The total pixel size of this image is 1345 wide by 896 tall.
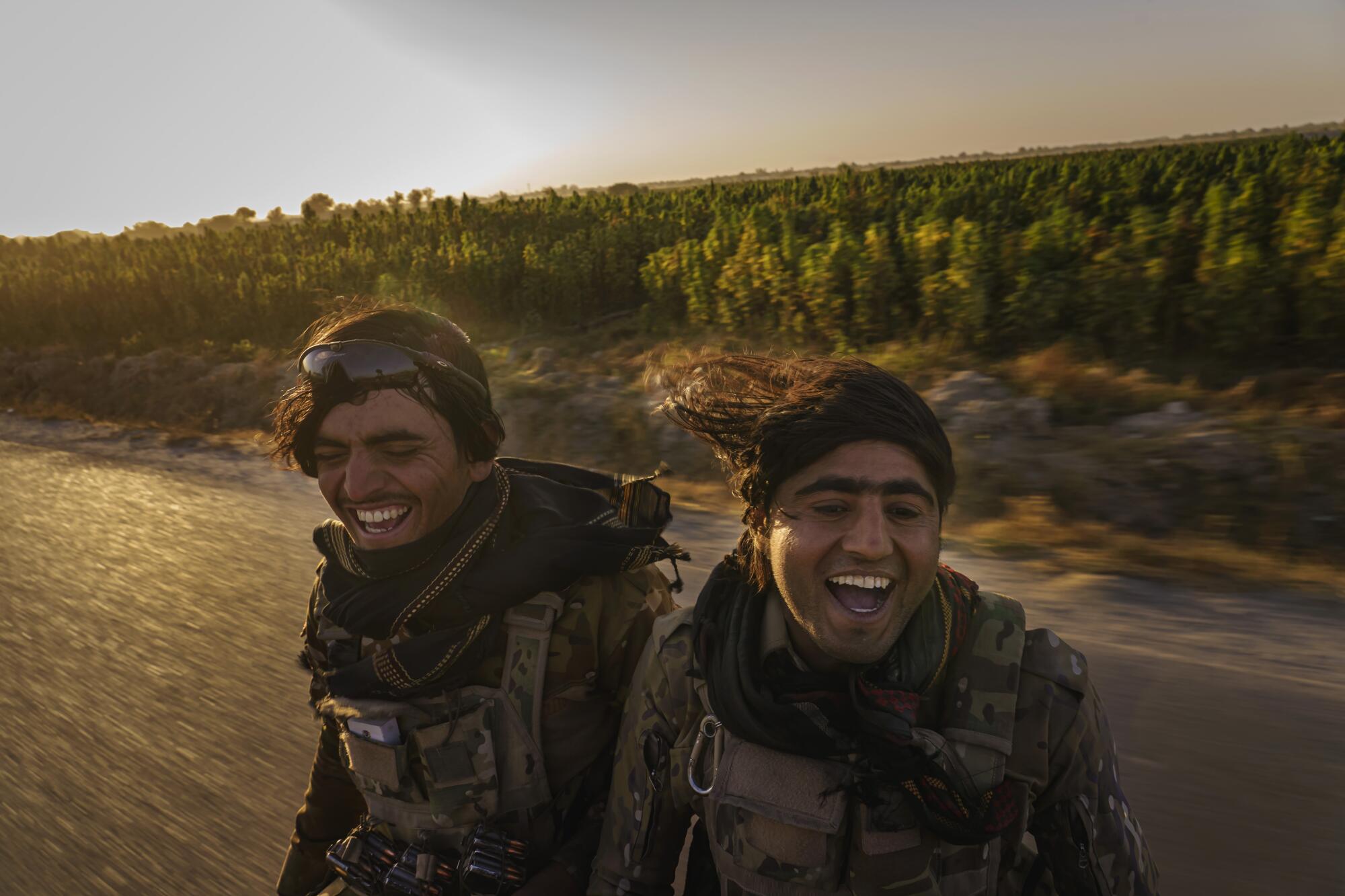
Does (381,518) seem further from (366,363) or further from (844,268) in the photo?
(844,268)

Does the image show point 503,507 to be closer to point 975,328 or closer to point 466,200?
point 975,328

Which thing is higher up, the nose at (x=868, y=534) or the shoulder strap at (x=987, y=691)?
the nose at (x=868, y=534)

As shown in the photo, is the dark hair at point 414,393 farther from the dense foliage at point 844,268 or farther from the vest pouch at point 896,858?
the vest pouch at point 896,858

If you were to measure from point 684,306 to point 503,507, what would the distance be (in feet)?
40.0

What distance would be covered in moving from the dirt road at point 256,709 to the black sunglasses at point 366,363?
5.27ft

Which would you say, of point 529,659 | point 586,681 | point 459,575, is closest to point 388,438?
point 459,575

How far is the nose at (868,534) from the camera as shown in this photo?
136 cm

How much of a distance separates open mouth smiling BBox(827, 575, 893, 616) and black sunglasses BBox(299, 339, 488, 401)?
37.5 inches

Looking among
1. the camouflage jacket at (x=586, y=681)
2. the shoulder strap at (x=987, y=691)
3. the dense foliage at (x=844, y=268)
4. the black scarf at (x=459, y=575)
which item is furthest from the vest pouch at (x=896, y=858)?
the dense foliage at (x=844, y=268)

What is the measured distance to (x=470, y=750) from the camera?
1.77m

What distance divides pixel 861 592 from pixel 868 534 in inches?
4.3

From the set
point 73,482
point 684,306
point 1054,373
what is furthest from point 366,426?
point 684,306

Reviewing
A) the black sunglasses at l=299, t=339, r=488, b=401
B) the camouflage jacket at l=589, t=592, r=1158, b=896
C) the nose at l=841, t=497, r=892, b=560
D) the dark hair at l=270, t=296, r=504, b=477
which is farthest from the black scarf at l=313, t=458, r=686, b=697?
the nose at l=841, t=497, r=892, b=560

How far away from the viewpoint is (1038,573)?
400 centimetres
